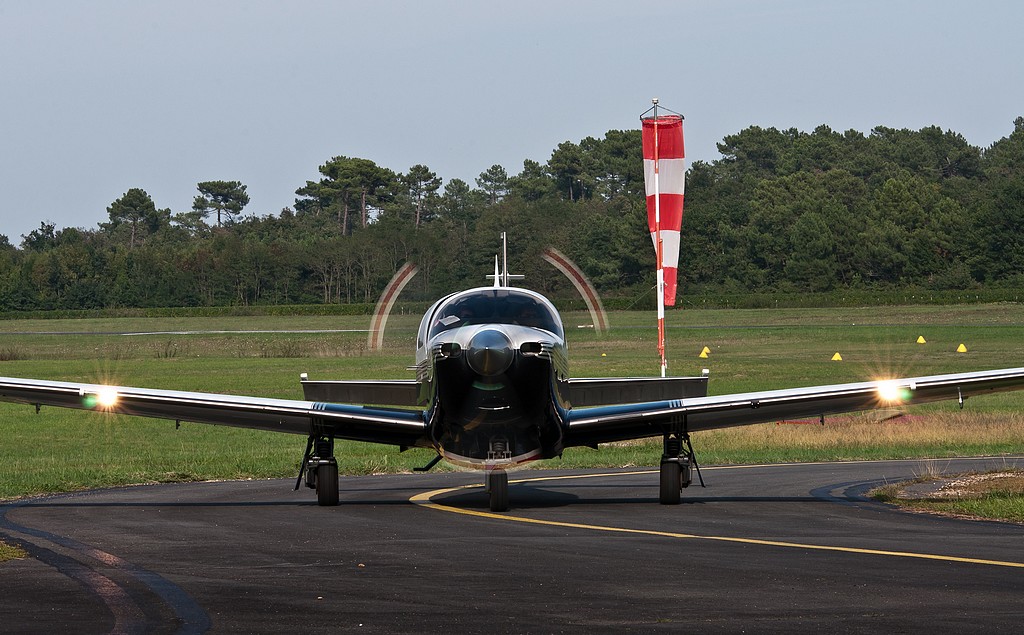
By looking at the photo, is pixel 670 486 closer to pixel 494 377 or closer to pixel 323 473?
pixel 494 377

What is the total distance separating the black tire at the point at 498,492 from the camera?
15.4 meters

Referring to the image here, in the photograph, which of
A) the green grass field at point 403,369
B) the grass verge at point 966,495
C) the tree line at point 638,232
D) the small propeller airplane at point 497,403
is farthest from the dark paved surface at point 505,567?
the tree line at point 638,232

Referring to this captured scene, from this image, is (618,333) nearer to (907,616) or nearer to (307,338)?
(307,338)

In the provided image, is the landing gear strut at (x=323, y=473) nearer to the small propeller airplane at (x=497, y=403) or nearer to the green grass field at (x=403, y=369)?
the small propeller airplane at (x=497, y=403)

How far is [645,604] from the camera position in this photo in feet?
28.6

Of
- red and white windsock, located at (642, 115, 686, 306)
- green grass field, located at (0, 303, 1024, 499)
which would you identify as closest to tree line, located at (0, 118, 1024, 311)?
green grass field, located at (0, 303, 1024, 499)

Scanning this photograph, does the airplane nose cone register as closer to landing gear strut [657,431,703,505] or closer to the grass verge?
landing gear strut [657,431,703,505]

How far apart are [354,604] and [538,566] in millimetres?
2216

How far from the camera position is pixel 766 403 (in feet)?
52.4

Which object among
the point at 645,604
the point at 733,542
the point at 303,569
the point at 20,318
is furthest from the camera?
the point at 20,318

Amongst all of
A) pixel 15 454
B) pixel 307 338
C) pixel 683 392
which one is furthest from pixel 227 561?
pixel 307 338

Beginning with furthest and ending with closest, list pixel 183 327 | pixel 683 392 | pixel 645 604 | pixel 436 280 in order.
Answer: pixel 183 327 < pixel 436 280 < pixel 683 392 < pixel 645 604

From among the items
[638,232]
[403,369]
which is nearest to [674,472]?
[403,369]

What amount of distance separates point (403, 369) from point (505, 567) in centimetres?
4214
